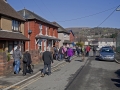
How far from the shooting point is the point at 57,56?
21.8 meters

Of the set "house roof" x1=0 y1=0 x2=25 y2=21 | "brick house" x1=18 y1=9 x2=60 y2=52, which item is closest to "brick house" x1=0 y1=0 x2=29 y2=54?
"house roof" x1=0 y1=0 x2=25 y2=21

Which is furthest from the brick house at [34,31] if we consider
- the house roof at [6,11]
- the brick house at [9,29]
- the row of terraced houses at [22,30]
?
the house roof at [6,11]

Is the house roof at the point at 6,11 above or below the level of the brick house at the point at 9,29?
above

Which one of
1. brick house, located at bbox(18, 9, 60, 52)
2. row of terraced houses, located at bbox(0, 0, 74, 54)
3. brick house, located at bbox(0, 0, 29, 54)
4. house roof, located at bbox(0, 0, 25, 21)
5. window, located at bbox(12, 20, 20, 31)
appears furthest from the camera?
brick house, located at bbox(18, 9, 60, 52)

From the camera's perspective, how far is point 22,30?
880 inches

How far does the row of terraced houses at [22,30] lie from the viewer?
17.7m

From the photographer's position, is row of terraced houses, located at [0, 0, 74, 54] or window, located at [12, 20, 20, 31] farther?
window, located at [12, 20, 20, 31]

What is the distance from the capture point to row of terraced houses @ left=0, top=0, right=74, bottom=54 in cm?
1770

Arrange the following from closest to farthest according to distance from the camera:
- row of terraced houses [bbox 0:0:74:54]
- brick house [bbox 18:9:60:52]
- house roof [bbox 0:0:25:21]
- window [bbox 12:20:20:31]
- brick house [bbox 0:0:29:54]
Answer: brick house [bbox 0:0:29:54] < row of terraced houses [bbox 0:0:74:54] < house roof [bbox 0:0:25:21] < window [bbox 12:20:20:31] < brick house [bbox 18:9:60:52]

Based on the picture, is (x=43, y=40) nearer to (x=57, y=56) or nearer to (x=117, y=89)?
(x=57, y=56)

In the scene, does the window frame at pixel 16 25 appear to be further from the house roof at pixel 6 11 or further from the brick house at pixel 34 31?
the brick house at pixel 34 31

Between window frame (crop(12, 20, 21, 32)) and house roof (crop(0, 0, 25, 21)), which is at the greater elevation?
house roof (crop(0, 0, 25, 21))

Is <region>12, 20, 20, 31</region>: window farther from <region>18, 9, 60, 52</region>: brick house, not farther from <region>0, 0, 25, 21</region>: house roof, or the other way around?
<region>18, 9, 60, 52</region>: brick house

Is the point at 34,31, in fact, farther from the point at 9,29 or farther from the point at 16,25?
the point at 9,29
